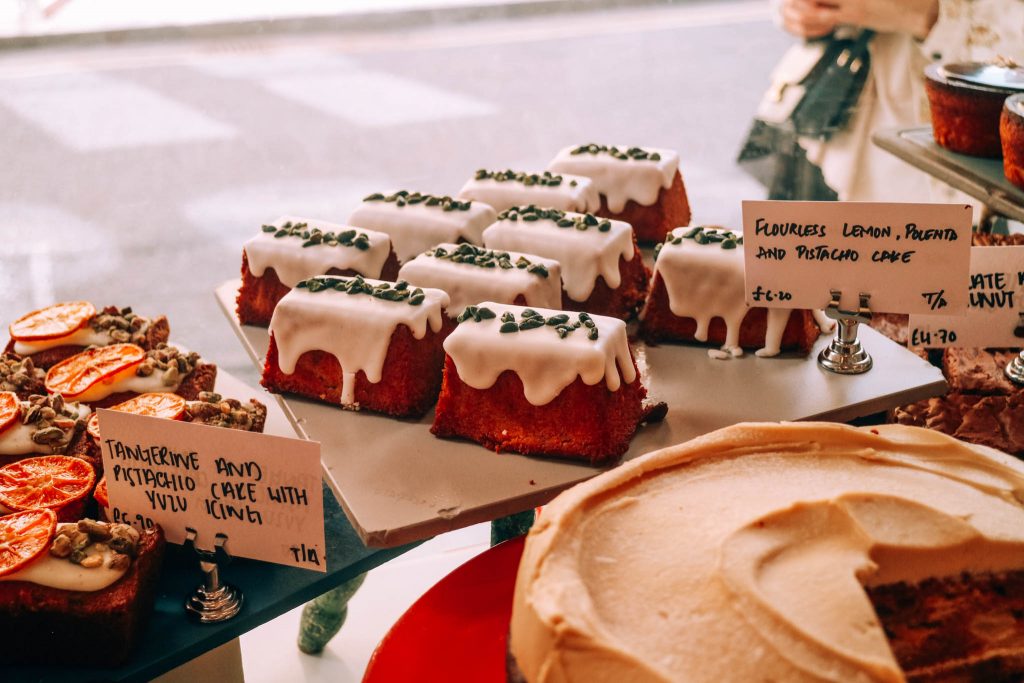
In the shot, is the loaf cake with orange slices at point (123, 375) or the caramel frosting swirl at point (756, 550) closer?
the caramel frosting swirl at point (756, 550)

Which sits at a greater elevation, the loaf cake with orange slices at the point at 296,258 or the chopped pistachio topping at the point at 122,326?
the loaf cake with orange slices at the point at 296,258

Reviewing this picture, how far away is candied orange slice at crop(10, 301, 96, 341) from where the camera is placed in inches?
93.0

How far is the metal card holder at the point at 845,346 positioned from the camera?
2.06 metres

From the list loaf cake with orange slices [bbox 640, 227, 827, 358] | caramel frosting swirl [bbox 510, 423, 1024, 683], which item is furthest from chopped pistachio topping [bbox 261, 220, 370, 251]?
caramel frosting swirl [bbox 510, 423, 1024, 683]

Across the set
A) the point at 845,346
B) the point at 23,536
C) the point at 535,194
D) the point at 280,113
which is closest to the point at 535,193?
the point at 535,194

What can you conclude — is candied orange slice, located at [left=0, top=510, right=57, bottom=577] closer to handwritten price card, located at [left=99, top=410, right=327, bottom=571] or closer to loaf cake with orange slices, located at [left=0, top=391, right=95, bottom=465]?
handwritten price card, located at [left=99, top=410, right=327, bottom=571]

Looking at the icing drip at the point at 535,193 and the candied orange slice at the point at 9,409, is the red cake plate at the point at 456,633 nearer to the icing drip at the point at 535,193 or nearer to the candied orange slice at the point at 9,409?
the candied orange slice at the point at 9,409

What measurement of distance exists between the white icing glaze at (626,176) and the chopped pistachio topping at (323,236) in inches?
30.3

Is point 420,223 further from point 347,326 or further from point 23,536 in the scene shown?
point 23,536

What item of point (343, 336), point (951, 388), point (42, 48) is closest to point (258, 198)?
point (42, 48)

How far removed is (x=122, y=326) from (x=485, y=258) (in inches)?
35.3

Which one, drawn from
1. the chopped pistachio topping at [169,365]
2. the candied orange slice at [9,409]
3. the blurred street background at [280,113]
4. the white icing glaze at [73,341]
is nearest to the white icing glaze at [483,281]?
the chopped pistachio topping at [169,365]

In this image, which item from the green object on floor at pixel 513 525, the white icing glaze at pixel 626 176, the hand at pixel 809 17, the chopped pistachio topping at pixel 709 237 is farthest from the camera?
the hand at pixel 809 17

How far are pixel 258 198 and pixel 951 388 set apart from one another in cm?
330
